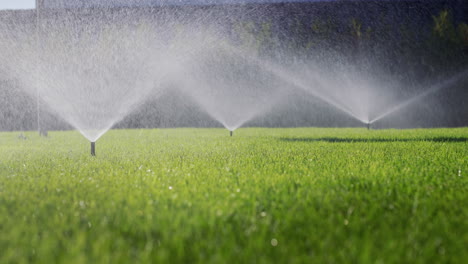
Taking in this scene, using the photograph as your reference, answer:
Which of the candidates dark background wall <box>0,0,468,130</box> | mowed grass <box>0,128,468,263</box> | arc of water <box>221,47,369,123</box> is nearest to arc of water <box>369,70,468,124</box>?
dark background wall <box>0,0,468,130</box>

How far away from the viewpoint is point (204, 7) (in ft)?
66.5

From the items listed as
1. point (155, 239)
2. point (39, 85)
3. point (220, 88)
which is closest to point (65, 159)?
point (155, 239)

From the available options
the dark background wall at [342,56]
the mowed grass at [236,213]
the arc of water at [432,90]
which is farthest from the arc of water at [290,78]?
the mowed grass at [236,213]

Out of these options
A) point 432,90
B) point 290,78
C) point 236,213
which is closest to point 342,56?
point 290,78

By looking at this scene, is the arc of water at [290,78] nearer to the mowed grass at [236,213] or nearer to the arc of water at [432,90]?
the arc of water at [432,90]

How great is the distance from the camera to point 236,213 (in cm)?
271

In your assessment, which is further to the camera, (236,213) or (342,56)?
(342,56)

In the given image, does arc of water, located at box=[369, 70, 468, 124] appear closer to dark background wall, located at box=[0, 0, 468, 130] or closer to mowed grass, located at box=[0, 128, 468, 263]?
dark background wall, located at box=[0, 0, 468, 130]

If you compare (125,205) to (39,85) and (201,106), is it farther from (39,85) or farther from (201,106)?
(201,106)

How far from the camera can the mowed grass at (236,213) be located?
202 centimetres

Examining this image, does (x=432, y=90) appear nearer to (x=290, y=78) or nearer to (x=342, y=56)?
(x=342, y=56)

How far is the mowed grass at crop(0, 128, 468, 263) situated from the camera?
2023 mm

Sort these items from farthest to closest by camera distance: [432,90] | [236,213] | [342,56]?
[342,56] → [432,90] → [236,213]

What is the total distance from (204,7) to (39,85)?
333 inches
